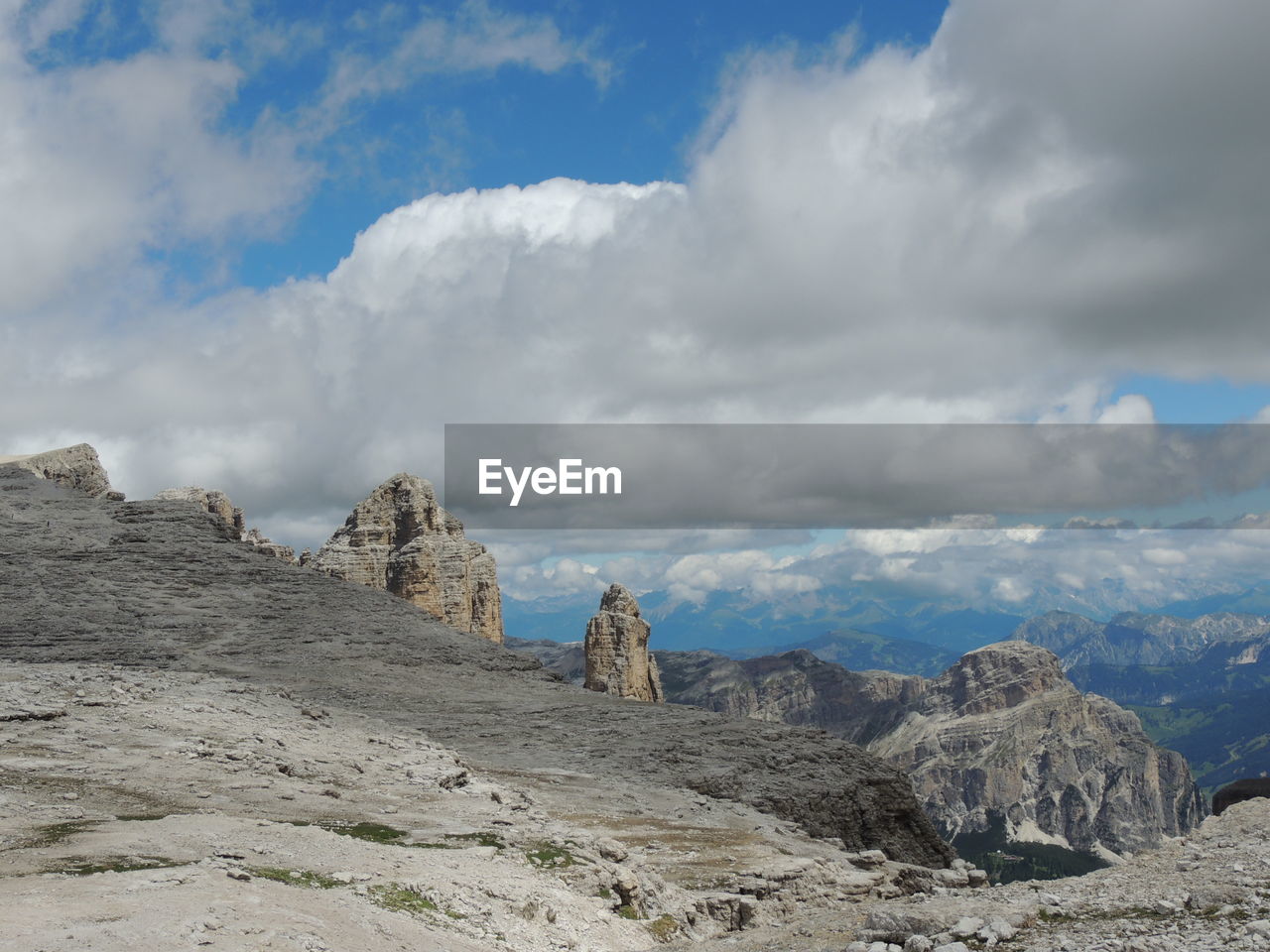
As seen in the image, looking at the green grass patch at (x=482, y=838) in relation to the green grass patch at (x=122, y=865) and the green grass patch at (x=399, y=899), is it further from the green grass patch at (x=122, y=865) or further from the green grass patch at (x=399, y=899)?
the green grass patch at (x=122, y=865)

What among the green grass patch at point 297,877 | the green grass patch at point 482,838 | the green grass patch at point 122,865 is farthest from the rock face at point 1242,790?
the green grass patch at point 122,865

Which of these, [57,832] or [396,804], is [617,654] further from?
[57,832]

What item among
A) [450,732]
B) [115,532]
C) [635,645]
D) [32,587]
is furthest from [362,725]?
[635,645]

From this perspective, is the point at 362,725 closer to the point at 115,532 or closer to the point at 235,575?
the point at 235,575

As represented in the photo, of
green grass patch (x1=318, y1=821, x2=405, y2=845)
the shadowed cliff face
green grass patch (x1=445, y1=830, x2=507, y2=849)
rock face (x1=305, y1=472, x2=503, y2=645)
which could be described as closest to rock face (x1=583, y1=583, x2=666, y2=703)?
rock face (x1=305, y1=472, x2=503, y2=645)

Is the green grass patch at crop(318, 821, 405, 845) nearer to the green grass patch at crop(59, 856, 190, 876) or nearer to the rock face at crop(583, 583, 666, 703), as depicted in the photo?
the green grass patch at crop(59, 856, 190, 876)

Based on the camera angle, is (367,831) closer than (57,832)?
No

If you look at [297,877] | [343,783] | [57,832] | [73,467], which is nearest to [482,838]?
[343,783]
